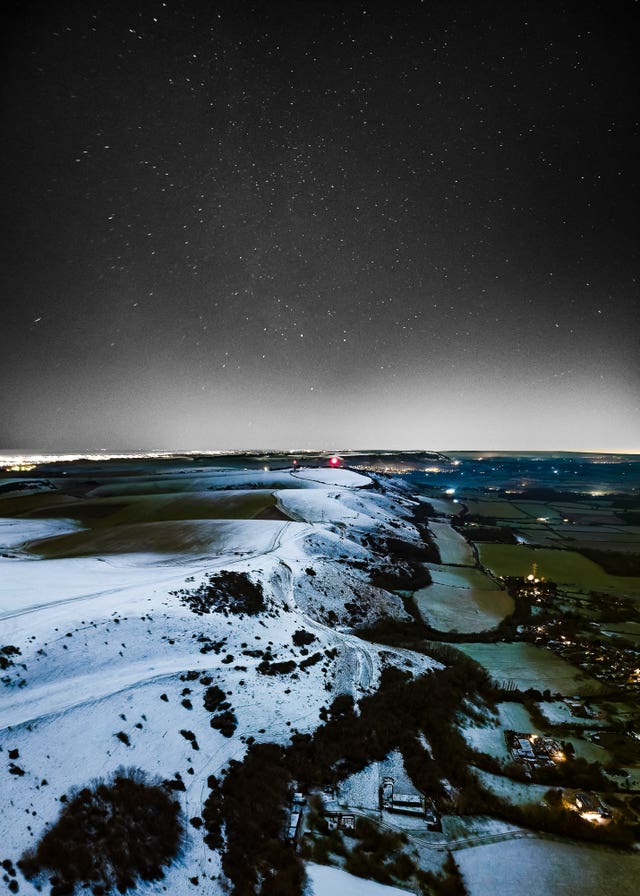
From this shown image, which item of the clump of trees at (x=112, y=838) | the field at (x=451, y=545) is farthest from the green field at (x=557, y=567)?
the clump of trees at (x=112, y=838)

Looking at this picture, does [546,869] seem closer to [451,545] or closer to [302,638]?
[302,638]

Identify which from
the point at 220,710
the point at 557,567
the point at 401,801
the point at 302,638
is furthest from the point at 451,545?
the point at 220,710

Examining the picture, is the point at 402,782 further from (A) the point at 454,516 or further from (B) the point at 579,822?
(A) the point at 454,516

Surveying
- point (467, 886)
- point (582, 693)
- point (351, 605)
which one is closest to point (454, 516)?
point (351, 605)

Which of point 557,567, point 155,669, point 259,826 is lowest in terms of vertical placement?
point 557,567

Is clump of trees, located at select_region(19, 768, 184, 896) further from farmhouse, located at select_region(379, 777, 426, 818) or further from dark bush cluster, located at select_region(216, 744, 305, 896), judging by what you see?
farmhouse, located at select_region(379, 777, 426, 818)

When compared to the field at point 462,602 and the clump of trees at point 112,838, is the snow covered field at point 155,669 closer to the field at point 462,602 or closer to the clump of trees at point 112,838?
the clump of trees at point 112,838
